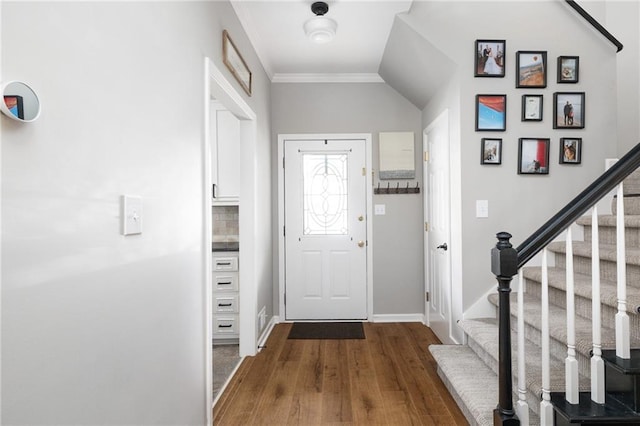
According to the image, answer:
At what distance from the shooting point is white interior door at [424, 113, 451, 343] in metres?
3.15

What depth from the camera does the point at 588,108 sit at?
280 centimetres

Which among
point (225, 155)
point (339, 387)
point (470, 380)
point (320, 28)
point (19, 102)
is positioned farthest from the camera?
point (225, 155)

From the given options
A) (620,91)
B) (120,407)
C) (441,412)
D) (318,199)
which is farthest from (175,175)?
(620,91)

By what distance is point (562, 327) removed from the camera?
1914mm

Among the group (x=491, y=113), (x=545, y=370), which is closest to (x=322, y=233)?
(x=491, y=113)

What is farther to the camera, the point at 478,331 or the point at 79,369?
the point at 478,331

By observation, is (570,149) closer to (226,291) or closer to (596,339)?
(596,339)

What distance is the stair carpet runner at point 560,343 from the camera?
156 cm

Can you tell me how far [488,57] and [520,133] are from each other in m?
0.62

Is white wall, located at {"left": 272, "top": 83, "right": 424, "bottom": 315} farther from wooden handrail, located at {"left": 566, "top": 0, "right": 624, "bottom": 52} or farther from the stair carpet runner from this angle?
wooden handrail, located at {"left": 566, "top": 0, "right": 624, "bottom": 52}

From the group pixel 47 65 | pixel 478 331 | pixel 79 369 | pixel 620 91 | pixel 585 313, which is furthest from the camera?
pixel 620 91

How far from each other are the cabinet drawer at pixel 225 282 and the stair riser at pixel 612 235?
278cm

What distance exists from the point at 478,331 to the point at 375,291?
166cm

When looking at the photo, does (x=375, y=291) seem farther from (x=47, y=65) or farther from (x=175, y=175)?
(x=47, y=65)
